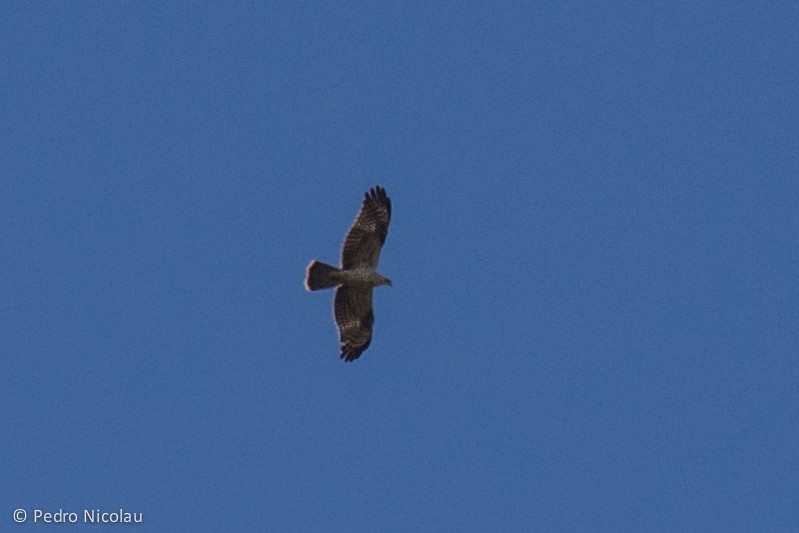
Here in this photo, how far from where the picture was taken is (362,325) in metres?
32.5

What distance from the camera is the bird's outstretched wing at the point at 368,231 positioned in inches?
1240

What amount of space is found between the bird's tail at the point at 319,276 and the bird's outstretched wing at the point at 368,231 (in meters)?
0.27

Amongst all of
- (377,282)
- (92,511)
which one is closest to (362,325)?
(377,282)

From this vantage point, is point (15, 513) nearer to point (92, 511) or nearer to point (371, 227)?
point (92, 511)

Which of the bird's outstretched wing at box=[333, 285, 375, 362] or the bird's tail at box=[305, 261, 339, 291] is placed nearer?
the bird's tail at box=[305, 261, 339, 291]

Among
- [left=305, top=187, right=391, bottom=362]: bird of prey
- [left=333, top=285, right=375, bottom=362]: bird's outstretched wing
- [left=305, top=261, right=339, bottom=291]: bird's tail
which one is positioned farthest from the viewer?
[left=333, top=285, right=375, bottom=362]: bird's outstretched wing

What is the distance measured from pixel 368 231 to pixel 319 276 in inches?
47.3

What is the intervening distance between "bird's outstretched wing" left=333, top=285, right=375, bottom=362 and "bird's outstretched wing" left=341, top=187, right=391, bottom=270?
76 cm

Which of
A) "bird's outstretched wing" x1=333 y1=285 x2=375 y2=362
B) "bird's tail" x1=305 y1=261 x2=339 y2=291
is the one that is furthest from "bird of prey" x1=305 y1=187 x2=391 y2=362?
"bird's outstretched wing" x1=333 y1=285 x2=375 y2=362

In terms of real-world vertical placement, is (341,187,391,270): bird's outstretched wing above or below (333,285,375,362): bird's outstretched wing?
above

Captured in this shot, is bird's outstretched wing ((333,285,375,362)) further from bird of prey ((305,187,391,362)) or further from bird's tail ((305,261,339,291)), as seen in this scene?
bird's tail ((305,261,339,291))

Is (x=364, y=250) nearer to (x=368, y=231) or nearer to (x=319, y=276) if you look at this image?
(x=368, y=231)

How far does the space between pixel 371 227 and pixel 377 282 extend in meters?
0.98

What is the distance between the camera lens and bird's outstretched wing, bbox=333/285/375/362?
32.2 meters
